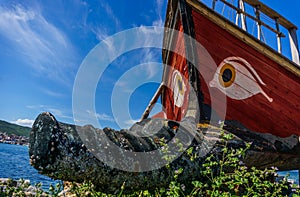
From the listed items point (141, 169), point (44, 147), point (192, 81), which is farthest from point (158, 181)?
point (192, 81)

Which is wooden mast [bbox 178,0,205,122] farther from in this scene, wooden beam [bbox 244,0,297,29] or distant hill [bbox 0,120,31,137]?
distant hill [bbox 0,120,31,137]

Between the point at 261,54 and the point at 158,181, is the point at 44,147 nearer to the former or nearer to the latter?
the point at 158,181

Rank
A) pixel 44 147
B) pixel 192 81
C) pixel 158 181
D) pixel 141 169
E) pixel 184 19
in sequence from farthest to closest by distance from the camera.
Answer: pixel 184 19
pixel 192 81
pixel 158 181
pixel 141 169
pixel 44 147

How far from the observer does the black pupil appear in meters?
5.18

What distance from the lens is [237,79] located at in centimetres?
520

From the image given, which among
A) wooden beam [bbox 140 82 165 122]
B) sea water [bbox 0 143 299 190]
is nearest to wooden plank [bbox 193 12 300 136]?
sea water [bbox 0 143 299 190]

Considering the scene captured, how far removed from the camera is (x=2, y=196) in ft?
9.93

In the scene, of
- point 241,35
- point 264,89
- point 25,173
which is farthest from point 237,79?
point 25,173

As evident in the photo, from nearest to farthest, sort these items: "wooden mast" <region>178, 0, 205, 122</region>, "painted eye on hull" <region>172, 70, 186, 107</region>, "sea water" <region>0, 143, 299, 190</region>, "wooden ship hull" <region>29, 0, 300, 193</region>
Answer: "wooden ship hull" <region>29, 0, 300, 193</region> < "wooden mast" <region>178, 0, 205, 122</region> < "painted eye on hull" <region>172, 70, 186, 107</region> < "sea water" <region>0, 143, 299, 190</region>

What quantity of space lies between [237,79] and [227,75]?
0.73 feet

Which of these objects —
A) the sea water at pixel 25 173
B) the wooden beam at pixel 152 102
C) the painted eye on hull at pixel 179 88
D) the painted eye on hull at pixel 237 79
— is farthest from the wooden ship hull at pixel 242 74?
the wooden beam at pixel 152 102

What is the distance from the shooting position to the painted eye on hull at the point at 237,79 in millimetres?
5137

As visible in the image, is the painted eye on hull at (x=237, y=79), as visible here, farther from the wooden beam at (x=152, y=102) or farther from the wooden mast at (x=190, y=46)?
the wooden beam at (x=152, y=102)

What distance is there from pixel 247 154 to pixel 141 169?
1.75 meters
